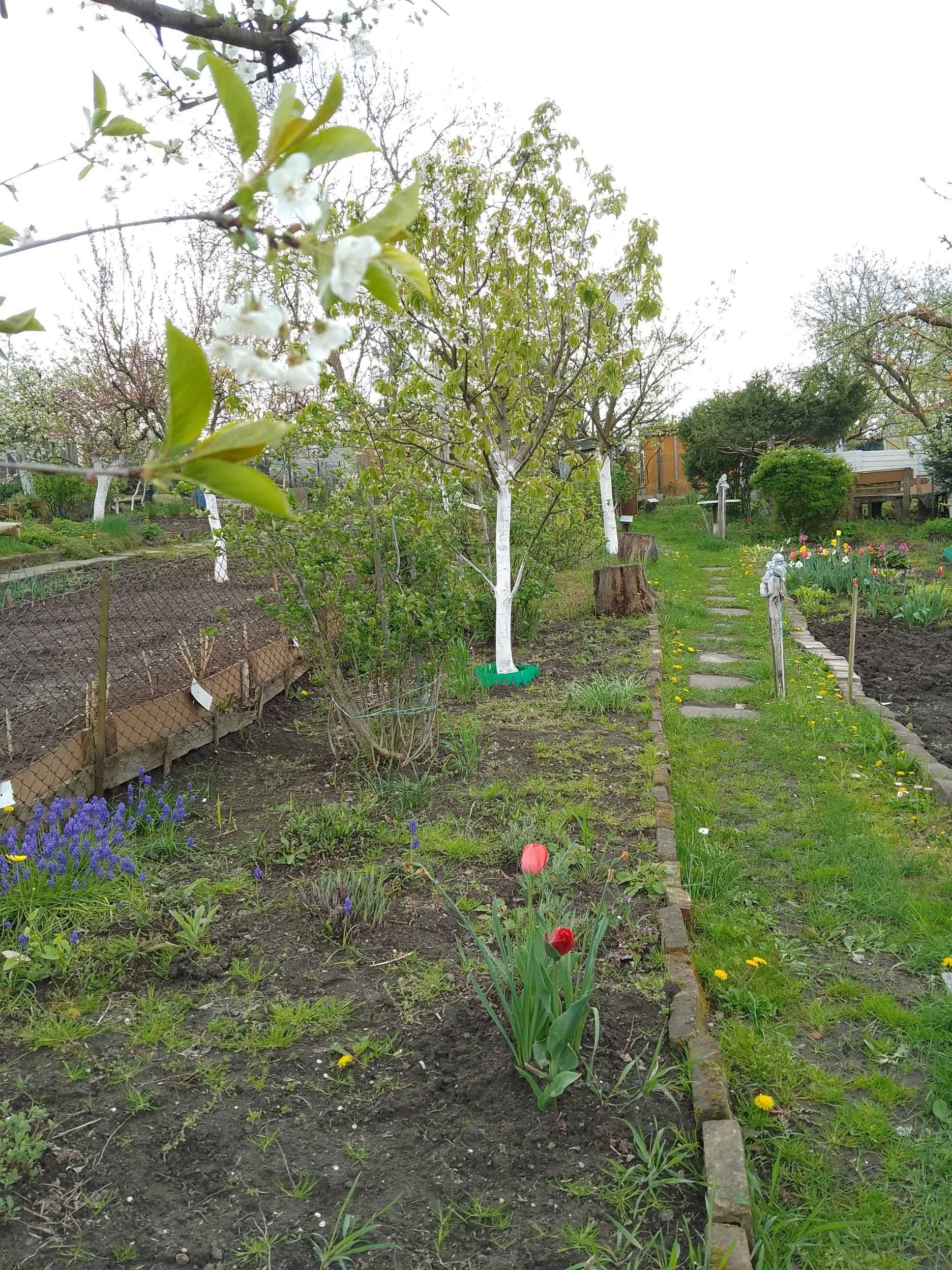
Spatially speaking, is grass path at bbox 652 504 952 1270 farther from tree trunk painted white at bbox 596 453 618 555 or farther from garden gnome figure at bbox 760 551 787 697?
tree trunk painted white at bbox 596 453 618 555

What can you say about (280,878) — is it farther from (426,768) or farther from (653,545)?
(653,545)

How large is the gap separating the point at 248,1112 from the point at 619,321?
23.1ft

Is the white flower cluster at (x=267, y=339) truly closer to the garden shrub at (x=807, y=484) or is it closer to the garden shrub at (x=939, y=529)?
the garden shrub at (x=939, y=529)

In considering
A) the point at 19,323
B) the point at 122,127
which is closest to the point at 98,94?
the point at 122,127

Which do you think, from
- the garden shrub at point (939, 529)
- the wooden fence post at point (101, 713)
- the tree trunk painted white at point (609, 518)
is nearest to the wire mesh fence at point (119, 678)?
the wooden fence post at point (101, 713)

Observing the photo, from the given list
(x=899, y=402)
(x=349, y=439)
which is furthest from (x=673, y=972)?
(x=899, y=402)

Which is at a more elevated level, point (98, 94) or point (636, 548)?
point (98, 94)

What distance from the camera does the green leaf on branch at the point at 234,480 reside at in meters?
0.59

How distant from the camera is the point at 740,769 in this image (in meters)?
4.93

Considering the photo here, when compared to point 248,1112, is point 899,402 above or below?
above

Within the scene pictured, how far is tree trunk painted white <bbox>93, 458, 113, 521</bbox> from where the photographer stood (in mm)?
16453

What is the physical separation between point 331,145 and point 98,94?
479mm

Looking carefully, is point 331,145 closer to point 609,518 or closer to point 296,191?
point 296,191

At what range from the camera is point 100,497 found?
1645cm
